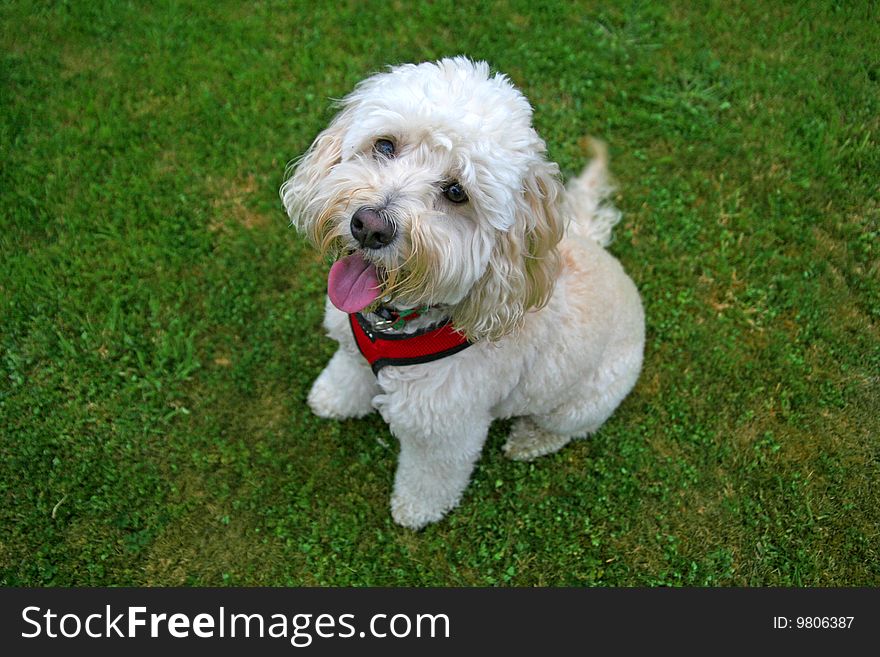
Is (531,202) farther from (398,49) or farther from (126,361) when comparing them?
(398,49)

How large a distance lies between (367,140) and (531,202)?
0.68 m

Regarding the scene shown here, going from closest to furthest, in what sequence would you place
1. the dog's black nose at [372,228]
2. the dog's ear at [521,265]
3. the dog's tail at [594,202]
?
the dog's black nose at [372,228] < the dog's ear at [521,265] < the dog's tail at [594,202]

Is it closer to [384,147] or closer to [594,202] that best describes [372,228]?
[384,147]

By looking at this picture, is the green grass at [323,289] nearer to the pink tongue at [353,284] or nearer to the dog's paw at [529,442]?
the dog's paw at [529,442]

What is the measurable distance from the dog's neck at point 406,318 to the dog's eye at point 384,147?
0.63m

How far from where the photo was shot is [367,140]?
2.57m

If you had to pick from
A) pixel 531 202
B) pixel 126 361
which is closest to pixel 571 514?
pixel 531 202

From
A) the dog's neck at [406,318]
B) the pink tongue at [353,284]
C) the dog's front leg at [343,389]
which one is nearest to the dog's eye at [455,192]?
the pink tongue at [353,284]

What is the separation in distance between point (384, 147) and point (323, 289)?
1.97 metres

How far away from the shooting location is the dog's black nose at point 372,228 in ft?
7.80

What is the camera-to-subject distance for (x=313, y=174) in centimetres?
269

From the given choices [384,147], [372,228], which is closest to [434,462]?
[372,228]

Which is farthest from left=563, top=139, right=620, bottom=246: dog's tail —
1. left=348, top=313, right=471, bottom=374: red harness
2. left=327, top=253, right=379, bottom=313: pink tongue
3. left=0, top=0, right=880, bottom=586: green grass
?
left=327, top=253, right=379, bottom=313: pink tongue

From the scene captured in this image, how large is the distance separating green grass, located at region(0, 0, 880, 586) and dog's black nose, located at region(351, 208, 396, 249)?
77.8 inches
